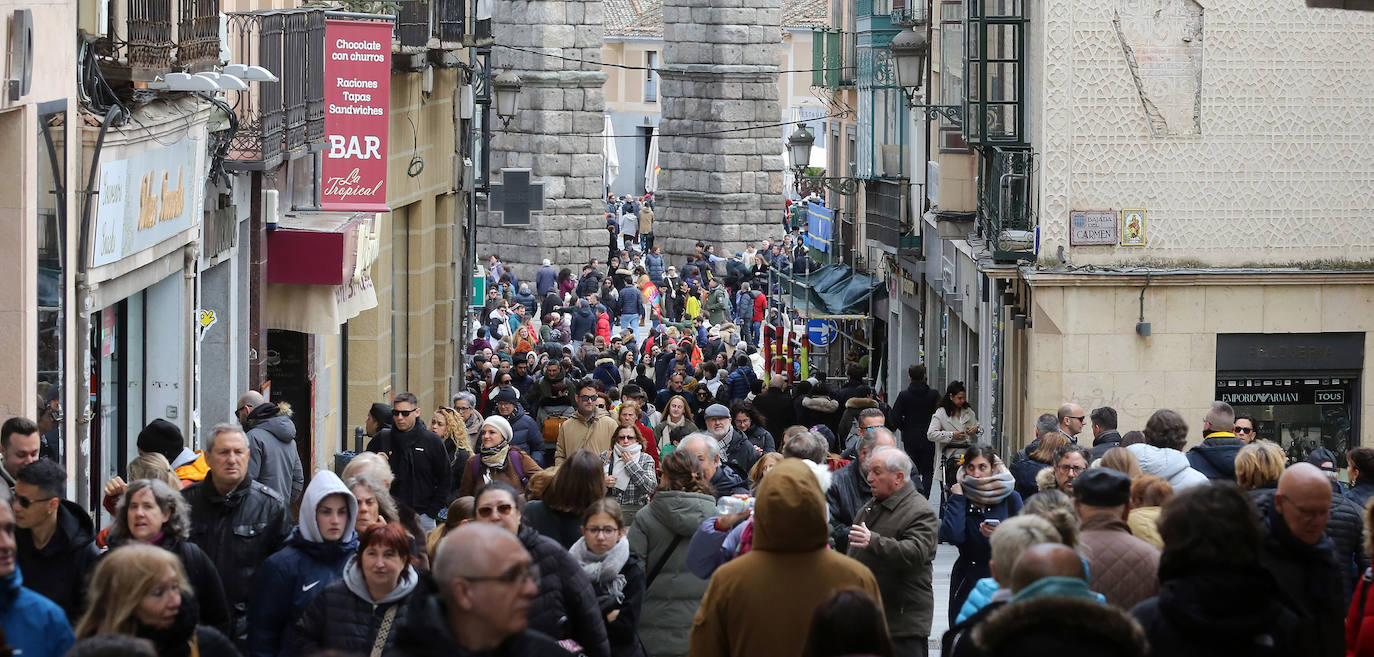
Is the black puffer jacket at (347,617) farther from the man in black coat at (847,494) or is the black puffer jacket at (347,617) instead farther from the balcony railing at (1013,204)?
the balcony railing at (1013,204)

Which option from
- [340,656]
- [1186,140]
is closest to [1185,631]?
[340,656]

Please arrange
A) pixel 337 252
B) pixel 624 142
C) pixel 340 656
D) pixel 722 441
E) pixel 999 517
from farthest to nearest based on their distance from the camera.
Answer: pixel 624 142, pixel 337 252, pixel 722 441, pixel 999 517, pixel 340 656

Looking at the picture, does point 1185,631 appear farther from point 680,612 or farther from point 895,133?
point 895,133

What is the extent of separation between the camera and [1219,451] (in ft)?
37.7

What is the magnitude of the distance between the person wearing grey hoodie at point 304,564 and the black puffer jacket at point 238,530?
0.83m

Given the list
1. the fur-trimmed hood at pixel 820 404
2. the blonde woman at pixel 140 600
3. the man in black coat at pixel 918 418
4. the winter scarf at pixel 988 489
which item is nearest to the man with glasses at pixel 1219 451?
the winter scarf at pixel 988 489

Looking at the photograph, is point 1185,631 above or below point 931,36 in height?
below

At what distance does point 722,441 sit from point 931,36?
1313 centimetres

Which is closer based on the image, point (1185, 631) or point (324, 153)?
point (1185, 631)

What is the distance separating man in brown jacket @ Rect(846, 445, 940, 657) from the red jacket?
1.78 meters

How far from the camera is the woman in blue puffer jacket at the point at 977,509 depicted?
952cm

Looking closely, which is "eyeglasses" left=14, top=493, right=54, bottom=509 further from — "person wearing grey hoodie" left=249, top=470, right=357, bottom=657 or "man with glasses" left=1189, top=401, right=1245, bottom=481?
"man with glasses" left=1189, top=401, right=1245, bottom=481

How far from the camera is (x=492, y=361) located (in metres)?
26.6

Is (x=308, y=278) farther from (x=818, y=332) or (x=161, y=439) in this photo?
(x=818, y=332)
